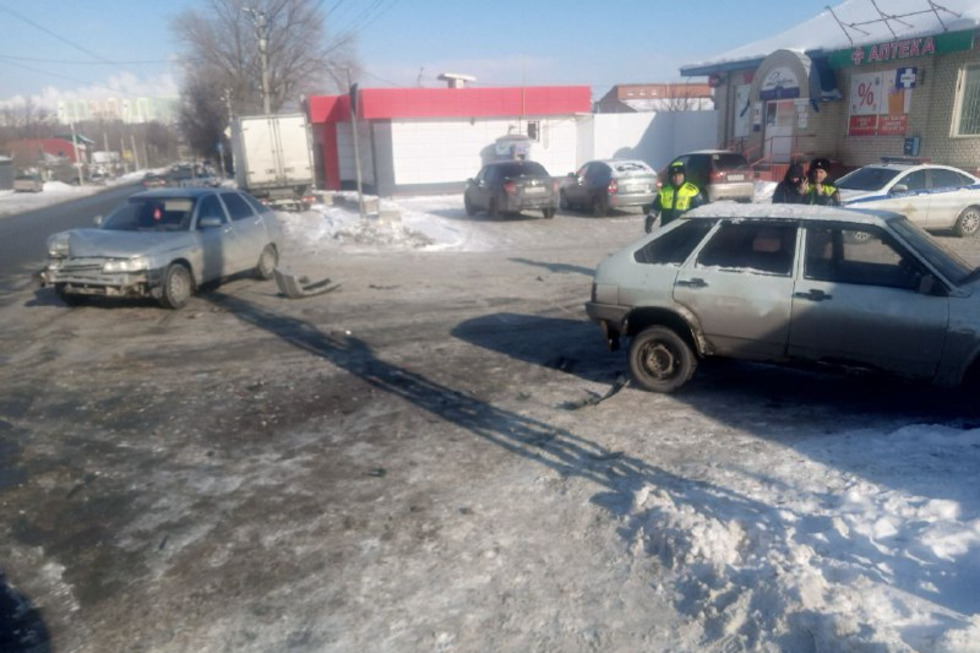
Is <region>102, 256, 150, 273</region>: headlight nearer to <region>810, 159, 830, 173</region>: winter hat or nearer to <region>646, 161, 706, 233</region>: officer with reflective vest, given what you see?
<region>646, 161, 706, 233</region>: officer with reflective vest

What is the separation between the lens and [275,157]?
26.5m

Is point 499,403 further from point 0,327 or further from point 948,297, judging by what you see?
point 0,327

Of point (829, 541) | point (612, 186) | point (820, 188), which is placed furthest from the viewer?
point (612, 186)

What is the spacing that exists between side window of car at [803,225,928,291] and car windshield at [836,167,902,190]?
10.2 m

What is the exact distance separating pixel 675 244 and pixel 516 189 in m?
13.8

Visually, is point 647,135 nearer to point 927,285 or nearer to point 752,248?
point 752,248

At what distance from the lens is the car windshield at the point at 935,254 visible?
5.66 metres

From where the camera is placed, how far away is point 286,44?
5531 cm

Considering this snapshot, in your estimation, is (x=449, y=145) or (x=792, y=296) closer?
(x=792, y=296)

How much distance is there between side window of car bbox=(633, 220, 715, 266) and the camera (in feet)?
21.4

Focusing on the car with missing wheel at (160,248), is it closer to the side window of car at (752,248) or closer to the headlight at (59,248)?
the headlight at (59,248)

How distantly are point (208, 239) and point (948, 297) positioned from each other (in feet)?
30.7

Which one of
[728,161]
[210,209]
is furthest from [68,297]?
[728,161]

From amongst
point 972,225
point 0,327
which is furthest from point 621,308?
point 972,225
